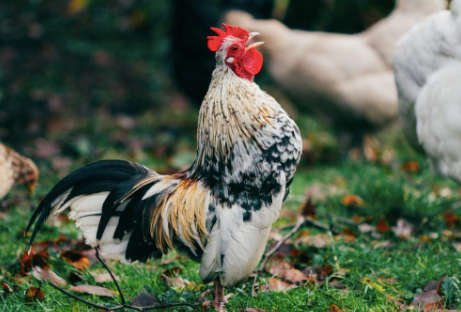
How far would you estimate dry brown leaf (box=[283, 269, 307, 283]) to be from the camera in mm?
2719

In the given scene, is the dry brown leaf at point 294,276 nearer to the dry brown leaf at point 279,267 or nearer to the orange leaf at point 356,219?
the dry brown leaf at point 279,267

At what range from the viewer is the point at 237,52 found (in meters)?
2.25

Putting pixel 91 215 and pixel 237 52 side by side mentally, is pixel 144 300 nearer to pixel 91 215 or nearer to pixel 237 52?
pixel 91 215

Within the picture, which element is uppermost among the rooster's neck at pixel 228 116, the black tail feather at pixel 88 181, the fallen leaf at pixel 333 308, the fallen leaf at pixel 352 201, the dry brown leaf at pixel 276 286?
the rooster's neck at pixel 228 116

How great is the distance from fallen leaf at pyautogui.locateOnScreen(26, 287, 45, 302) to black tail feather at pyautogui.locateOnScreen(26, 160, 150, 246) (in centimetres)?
44

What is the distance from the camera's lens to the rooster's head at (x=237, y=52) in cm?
225

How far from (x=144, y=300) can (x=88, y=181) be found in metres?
0.66

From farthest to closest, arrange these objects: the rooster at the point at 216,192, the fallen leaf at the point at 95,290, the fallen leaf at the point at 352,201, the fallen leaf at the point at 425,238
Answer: the fallen leaf at the point at 352,201 < the fallen leaf at the point at 425,238 < the fallen leaf at the point at 95,290 < the rooster at the point at 216,192

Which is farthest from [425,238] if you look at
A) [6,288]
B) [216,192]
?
[6,288]

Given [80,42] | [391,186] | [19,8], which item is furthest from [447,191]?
[19,8]

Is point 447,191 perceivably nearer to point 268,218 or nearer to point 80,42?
point 268,218

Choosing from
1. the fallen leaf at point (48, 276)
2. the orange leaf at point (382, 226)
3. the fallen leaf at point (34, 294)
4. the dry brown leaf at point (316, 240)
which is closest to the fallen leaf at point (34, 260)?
the fallen leaf at point (48, 276)

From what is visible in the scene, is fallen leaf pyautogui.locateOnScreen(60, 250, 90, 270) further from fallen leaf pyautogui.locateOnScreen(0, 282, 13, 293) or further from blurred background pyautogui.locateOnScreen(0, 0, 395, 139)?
blurred background pyautogui.locateOnScreen(0, 0, 395, 139)

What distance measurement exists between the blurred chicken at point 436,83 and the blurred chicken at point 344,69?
126 centimetres
